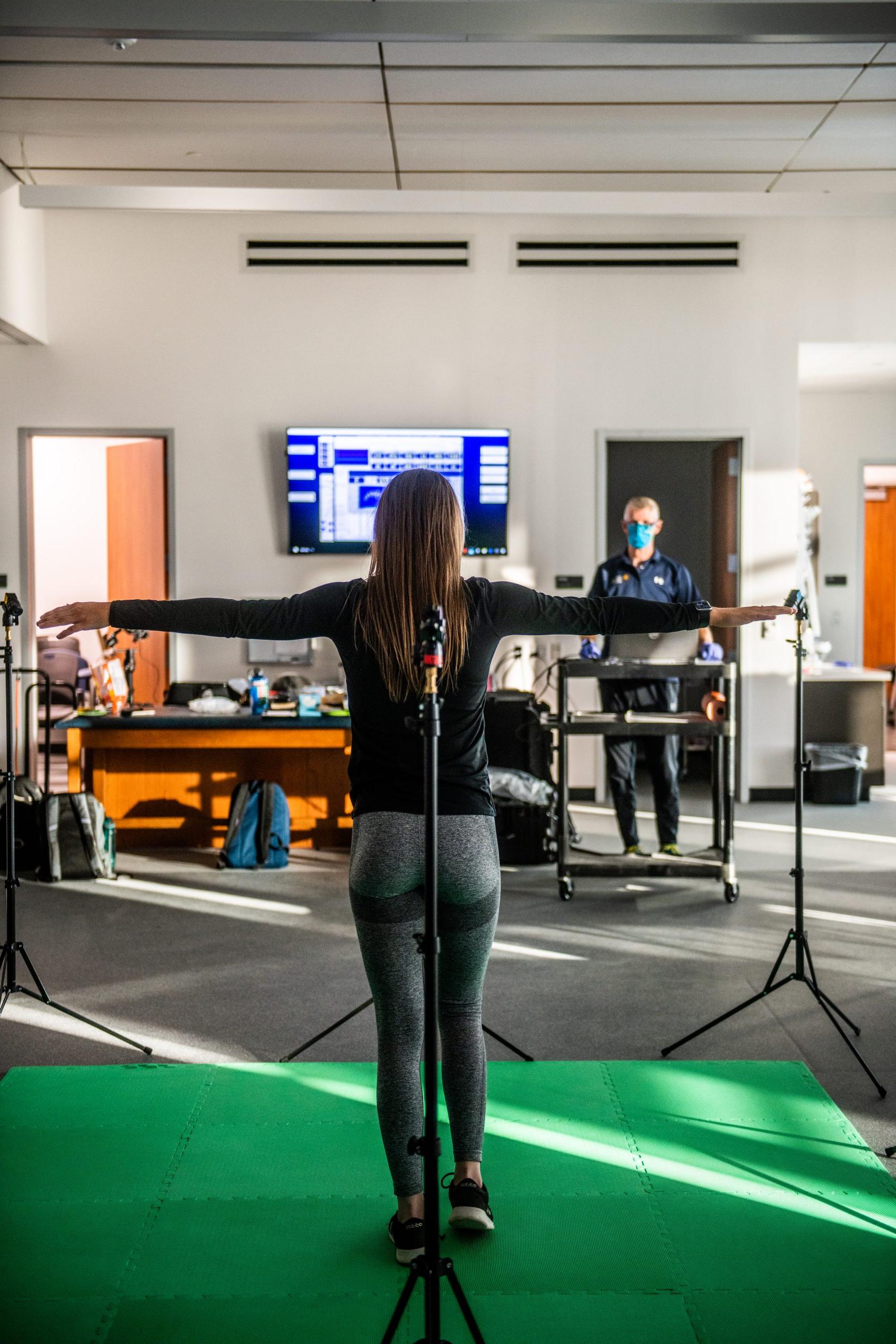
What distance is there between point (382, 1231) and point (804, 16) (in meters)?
4.11

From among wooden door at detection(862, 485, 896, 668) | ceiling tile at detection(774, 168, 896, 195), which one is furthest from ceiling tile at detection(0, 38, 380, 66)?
wooden door at detection(862, 485, 896, 668)

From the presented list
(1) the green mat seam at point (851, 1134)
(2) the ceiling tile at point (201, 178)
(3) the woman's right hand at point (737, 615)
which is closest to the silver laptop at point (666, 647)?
(1) the green mat seam at point (851, 1134)

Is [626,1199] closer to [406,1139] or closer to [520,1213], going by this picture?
[520,1213]

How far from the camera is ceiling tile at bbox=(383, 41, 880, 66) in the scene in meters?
4.30

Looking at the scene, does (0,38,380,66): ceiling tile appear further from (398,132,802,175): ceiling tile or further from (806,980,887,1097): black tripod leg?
(806,980,887,1097): black tripod leg

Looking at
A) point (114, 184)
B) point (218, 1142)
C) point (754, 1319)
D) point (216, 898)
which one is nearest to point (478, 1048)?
point (754, 1319)

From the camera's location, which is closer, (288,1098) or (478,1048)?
(478,1048)

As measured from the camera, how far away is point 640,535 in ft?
18.0

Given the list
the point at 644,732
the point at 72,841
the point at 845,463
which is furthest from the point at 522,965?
the point at 845,463

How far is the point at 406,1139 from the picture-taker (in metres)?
2.15

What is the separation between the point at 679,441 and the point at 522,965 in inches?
167

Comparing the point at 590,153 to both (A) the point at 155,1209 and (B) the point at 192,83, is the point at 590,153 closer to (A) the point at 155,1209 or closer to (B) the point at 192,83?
(B) the point at 192,83

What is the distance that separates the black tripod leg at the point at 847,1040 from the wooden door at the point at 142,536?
5.01 metres

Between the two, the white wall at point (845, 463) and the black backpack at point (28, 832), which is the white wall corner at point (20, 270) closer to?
the black backpack at point (28, 832)
